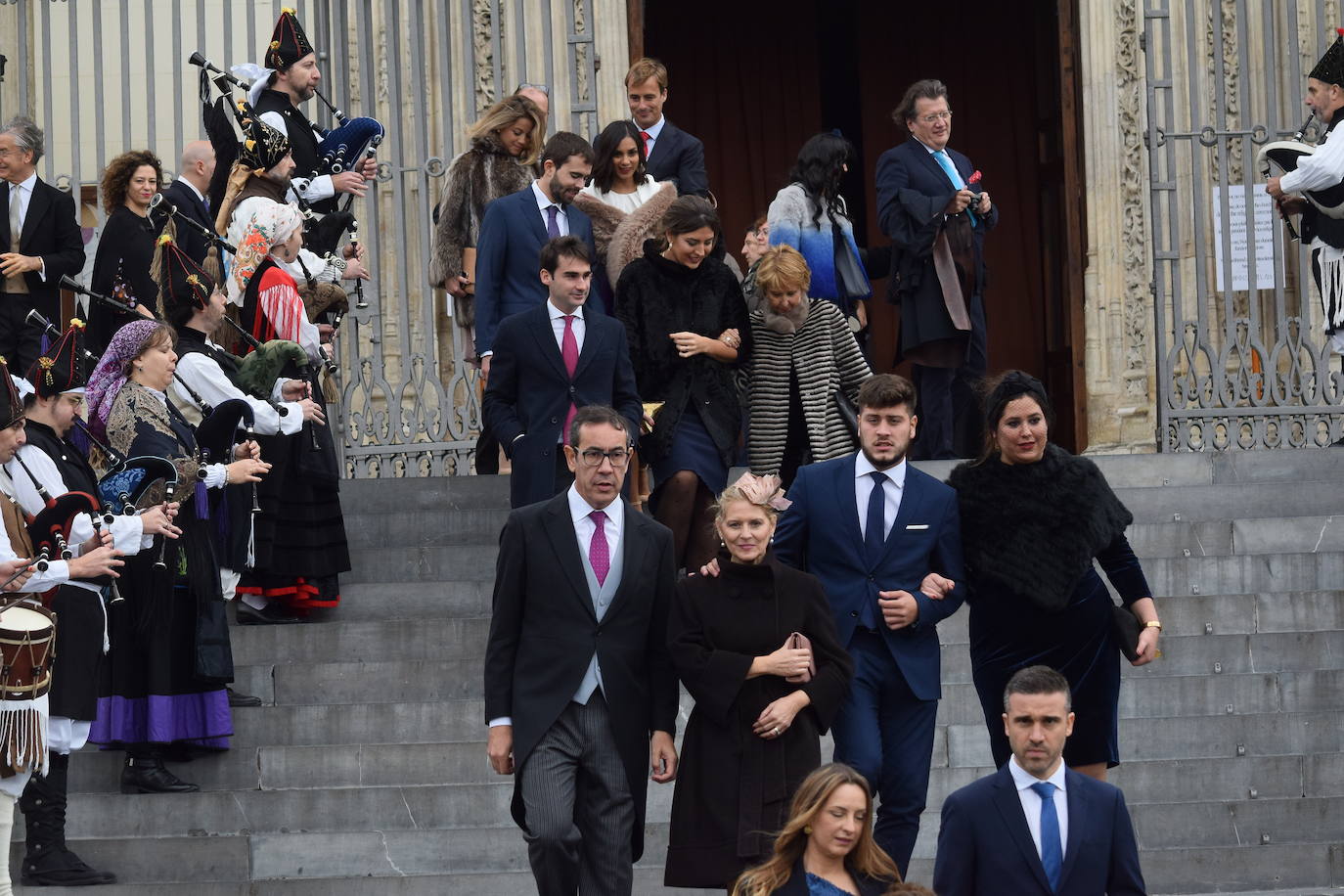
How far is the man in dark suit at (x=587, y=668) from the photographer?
21.9 ft

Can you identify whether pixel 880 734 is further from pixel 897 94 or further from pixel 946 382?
pixel 897 94

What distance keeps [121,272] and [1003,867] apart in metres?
5.73

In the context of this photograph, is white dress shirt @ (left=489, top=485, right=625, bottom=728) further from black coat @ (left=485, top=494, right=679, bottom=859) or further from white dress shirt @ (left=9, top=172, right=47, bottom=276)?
white dress shirt @ (left=9, top=172, right=47, bottom=276)

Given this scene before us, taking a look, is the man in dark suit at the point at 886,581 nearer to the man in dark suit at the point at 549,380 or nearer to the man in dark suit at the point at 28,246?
the man in dark suit at the point at 549,380

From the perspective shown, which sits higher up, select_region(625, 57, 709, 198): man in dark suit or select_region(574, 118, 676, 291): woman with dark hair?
select_region(625, 57, 709, 198): man in dark suit

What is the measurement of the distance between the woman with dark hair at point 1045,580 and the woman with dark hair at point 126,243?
4543 mm

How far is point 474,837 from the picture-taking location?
26.4 feet

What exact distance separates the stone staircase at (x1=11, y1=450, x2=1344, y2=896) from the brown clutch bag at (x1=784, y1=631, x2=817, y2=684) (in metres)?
1.42

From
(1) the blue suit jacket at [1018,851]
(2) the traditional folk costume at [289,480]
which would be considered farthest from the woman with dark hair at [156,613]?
(1) the blue suit jacket at [1018,851]

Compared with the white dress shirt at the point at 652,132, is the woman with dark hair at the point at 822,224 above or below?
below

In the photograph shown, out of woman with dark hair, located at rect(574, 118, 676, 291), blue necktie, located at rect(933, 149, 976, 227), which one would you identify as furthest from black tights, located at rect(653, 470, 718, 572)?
blue necktie, located at rect(933, 149, 976, 227)

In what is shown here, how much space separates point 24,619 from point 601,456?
197 cm

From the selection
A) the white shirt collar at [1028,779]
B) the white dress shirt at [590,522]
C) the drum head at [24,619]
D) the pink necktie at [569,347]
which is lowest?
the white shirt collar at [1028,779]

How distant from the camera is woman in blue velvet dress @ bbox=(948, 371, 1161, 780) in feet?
22.9
